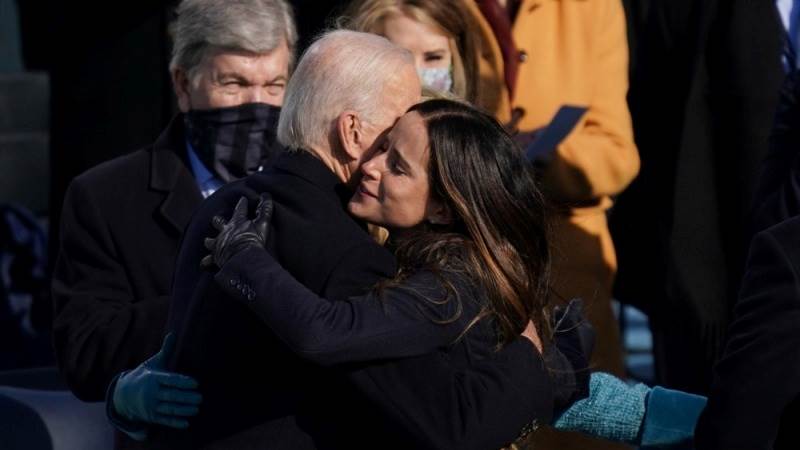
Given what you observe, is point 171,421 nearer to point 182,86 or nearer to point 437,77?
point 182,86

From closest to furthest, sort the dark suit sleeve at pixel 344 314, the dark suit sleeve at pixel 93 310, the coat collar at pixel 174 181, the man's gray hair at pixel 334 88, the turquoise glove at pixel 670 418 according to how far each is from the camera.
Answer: the dark suit sleeve at pixel 344 314, the man's gray hair at pixel 334 88, the turquoise glove at pixel 670 418, the dark suit sleeve at pixel 93 310, the coat collar at pixel 174 181

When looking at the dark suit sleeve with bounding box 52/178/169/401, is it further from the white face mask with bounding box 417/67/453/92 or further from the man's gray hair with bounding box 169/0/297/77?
the white face mask with bounding box 417/67/453/92

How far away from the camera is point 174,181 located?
3943 millimetres

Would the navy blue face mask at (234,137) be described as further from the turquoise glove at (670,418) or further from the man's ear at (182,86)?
the turquoise glove at (670,418)

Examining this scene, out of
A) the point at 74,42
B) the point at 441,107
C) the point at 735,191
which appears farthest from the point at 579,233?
the point at 74,42

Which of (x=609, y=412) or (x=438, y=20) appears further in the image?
(x=438, y=20)

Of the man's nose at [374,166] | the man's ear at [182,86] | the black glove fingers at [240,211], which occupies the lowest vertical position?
the man's ear at [182,86]

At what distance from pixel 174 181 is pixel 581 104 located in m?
1.27

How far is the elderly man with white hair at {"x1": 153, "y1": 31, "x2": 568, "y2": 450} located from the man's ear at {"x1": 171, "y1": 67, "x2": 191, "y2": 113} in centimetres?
87

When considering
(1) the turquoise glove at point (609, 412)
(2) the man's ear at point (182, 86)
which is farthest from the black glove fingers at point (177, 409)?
(2) the man's ear at point (182, 86)

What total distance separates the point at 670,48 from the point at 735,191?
0.46 metres

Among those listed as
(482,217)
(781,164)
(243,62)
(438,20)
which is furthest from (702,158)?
(482,217)

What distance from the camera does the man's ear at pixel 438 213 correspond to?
10.2 ft

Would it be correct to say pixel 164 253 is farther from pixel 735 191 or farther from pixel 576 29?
pixel 735 191
